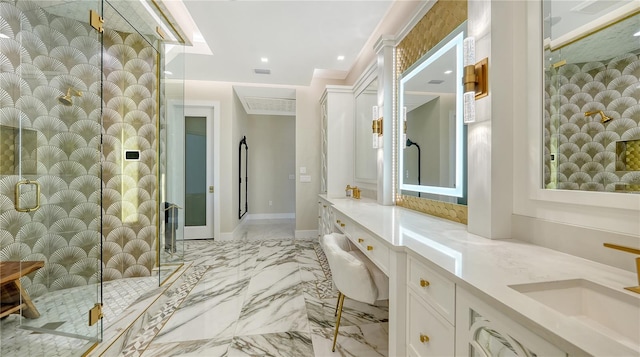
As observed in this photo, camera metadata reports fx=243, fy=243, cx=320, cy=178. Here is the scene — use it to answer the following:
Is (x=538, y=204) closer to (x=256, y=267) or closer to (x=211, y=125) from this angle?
(x=256, y=267)

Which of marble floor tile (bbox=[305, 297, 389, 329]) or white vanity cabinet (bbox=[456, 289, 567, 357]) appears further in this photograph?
marble floor tile (bbox=[305, 297, 389, 329])

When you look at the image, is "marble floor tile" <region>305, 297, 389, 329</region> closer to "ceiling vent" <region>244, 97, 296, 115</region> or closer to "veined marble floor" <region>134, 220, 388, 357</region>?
"veined marble floor" <region>134, 220, 388, 357</region>

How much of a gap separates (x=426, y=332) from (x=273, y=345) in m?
1.14

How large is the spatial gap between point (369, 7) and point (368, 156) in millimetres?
1511

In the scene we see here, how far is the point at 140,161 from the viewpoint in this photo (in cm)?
262

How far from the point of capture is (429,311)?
3.03ft

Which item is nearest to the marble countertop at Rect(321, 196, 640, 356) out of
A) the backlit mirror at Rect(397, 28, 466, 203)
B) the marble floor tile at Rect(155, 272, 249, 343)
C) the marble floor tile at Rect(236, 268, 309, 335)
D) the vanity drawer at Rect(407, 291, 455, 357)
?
the vanity drawer at Rect(407, 291, 455, 357)

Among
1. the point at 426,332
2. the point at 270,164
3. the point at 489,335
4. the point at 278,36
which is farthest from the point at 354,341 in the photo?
the point at 270,164

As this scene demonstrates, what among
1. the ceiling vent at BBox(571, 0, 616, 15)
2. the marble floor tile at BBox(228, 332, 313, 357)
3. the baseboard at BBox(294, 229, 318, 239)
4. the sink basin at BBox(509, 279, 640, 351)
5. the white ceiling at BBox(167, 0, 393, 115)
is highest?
the white ceiling at BBox(167, 0, 393, 115)

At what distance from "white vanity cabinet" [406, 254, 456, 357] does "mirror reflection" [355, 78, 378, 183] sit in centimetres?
175

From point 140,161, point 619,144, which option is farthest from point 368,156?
point 140,161

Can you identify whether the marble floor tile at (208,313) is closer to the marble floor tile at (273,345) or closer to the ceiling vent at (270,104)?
the marble floor tile at (273,345)

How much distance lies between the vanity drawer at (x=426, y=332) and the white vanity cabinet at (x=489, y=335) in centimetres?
5

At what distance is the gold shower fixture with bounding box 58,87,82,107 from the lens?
1908 millimetres
